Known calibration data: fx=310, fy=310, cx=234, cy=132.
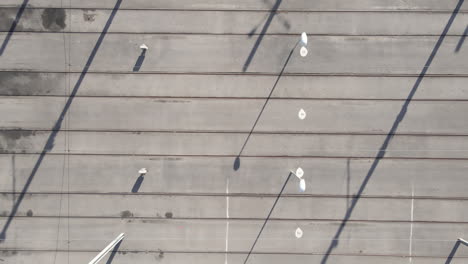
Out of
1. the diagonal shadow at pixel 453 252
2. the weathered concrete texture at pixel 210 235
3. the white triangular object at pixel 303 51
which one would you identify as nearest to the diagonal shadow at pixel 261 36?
the white triangular object at pixel 303 51

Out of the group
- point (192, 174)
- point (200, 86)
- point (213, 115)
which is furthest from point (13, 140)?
point (213, 115)

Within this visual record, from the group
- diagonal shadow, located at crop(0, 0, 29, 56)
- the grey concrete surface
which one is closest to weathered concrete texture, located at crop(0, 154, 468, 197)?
the grey concrete surface

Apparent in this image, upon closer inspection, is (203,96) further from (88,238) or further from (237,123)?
(88,238)

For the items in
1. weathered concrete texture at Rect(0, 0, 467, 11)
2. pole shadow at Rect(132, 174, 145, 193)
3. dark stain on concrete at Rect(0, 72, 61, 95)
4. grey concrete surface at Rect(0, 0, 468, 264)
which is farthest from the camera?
pole shadow at Rect(132, 174, 145, 193)

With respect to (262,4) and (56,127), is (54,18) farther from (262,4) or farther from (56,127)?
(262,4)

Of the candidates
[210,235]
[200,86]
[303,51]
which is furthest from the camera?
[210,235]

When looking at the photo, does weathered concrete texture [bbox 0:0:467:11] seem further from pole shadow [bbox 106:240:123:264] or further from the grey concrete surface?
pole shadow [bbox 106:240:123:264]
